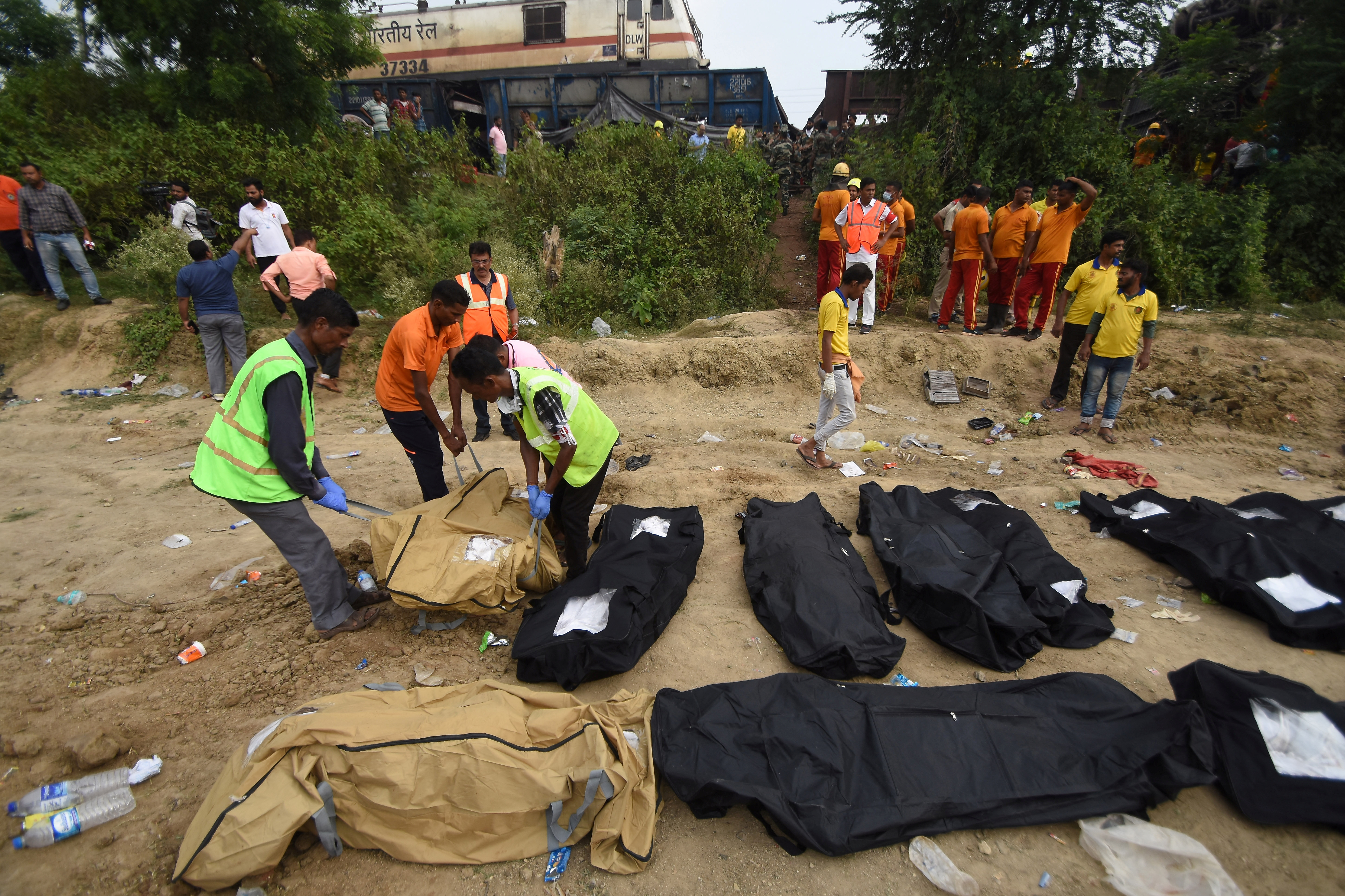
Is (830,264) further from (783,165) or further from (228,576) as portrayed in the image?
(228,576)

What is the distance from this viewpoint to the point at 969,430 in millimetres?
6000

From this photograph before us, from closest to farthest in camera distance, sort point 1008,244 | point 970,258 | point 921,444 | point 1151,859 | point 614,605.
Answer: point 1151,859
point 614,605
point 921,444
point 1008,244
point 970,258

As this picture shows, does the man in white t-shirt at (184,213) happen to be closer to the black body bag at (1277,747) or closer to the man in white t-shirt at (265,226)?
the man in white t-shirt at (265,226)

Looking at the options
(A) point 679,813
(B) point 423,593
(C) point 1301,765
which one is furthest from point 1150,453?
(B) point 423,593

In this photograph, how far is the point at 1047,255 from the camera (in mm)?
6594

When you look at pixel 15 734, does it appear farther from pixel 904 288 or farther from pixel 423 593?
pixel 904 288

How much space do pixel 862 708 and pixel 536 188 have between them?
30.3 ft

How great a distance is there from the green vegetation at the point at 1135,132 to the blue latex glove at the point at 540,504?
701 cm

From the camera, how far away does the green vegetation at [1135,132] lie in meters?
7.89

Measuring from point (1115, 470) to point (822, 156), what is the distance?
32.2ft

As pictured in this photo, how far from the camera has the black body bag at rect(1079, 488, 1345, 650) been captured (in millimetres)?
2965

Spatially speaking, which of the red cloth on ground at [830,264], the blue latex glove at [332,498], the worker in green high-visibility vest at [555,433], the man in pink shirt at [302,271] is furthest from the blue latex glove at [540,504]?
the red cloth on ground at [830,264]

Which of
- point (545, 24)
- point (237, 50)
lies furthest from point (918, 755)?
point (545, 24)

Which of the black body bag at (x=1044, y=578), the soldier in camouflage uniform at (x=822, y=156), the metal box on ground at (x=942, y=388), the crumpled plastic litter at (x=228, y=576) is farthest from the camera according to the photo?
the soldier in camouflage uniform at (x=822, y=156)
